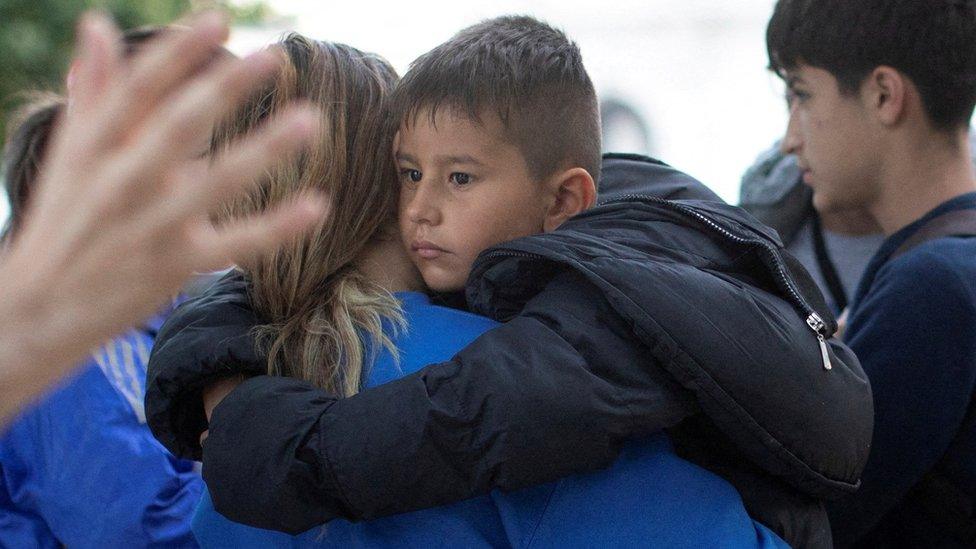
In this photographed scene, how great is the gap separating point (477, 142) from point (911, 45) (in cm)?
122

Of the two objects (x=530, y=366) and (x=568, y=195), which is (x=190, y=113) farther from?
(x=568, y=195)

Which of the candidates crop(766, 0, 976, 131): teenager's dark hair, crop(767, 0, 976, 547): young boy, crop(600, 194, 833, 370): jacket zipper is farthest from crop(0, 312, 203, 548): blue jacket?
crop(766, 0, 976, 131): teenager's dark hair

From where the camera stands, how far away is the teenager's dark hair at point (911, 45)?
240 cm

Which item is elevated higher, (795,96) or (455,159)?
(455,159)

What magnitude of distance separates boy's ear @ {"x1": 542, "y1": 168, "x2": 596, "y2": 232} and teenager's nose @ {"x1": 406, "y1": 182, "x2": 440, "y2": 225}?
211 millimetres

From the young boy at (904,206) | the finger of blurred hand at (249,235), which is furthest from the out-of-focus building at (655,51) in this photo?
the finger of blurred hand at (249,235)

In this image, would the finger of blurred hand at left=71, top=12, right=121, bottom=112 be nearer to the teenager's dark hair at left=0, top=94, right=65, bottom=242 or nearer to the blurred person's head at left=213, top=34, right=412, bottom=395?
the blurred person's head at left=213, top=34, right=412, bottom=395

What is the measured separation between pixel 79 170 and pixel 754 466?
3.60ft

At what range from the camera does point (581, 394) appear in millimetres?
1332

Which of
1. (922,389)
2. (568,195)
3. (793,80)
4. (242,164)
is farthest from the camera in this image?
(793,80)

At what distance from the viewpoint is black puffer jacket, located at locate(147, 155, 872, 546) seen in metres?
1.33

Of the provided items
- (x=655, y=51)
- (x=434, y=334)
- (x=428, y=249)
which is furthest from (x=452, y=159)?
(x=655, y=51)

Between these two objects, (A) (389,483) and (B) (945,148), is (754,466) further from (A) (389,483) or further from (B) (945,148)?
(B) (945,148)

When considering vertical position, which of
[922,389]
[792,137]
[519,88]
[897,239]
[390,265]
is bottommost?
[922,389]
